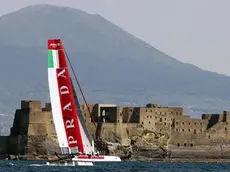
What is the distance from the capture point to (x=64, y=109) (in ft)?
267

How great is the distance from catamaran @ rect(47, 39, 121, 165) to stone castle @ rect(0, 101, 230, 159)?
3270 centimetres

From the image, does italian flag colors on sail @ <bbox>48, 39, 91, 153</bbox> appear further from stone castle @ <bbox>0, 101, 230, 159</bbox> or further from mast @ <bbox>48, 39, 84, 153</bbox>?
stone castle @ <bbox>0, 101, 230, 159</bbox>

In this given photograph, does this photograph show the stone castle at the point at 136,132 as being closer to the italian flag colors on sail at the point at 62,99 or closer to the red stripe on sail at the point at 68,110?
the red stripe on sail at the point at 68,110

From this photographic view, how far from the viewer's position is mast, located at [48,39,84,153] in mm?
80938

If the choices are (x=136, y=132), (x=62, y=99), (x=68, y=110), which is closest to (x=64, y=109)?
(x=68, y=110)

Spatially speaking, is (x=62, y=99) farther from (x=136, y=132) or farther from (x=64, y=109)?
(x=136, y=132)

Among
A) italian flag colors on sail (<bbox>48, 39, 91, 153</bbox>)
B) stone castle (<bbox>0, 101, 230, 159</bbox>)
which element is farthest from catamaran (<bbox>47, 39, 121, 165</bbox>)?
stone castle (<bbox>0, 101, 230, 159</bbox>)

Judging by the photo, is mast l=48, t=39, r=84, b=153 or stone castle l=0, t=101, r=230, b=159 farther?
stone castle l=0, t=101, r=230, b=159

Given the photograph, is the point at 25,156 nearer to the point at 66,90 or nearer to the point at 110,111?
the point at 110,111

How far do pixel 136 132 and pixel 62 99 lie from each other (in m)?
41.1

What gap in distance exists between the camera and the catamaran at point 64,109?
3189 inches

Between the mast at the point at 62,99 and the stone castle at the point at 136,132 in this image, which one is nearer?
the mast at the point at 62,99

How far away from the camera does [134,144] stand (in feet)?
399

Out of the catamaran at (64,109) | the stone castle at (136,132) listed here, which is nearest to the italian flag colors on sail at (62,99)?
the catamaran at (64,109)
